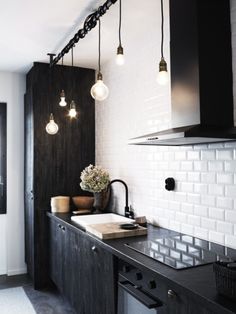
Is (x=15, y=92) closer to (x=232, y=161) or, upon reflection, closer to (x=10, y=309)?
(x=10, y=309)

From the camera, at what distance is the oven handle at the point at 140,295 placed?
5.34 feet

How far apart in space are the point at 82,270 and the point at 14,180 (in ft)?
6.35

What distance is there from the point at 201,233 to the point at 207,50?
1.20 metres

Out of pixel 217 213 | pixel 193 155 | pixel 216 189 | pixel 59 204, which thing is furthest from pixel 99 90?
pixel 59 204

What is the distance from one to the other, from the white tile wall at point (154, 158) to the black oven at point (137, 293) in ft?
2.02

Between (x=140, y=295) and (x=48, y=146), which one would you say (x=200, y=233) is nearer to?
(x=140, y=295)

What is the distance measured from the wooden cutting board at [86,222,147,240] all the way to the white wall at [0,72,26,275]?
6.46 feet

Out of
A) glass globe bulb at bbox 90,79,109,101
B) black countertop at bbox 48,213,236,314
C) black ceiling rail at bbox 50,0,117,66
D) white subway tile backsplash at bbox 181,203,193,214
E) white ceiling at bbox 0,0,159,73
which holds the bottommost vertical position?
black countertop at bbox 48,213,236,314

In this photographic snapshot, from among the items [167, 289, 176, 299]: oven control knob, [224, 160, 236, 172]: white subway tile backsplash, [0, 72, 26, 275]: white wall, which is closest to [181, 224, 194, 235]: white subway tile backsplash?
[224, 160, 236, 172]: white subway tile backsplash

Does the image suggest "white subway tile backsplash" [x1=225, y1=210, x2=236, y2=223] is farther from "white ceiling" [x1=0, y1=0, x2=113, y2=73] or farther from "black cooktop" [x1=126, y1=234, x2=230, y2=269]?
"white ceiling" [x1=0, y1=0, x2=113, y2=73]

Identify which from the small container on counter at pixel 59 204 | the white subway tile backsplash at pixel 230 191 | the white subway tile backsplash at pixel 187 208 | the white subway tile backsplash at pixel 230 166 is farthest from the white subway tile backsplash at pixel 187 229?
the small container on counter at pixel 59 204

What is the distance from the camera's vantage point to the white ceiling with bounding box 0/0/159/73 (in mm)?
2430

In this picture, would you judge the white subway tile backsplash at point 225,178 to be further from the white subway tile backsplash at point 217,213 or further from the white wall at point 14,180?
the white wall at point 14,180

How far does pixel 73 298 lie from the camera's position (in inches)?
112
